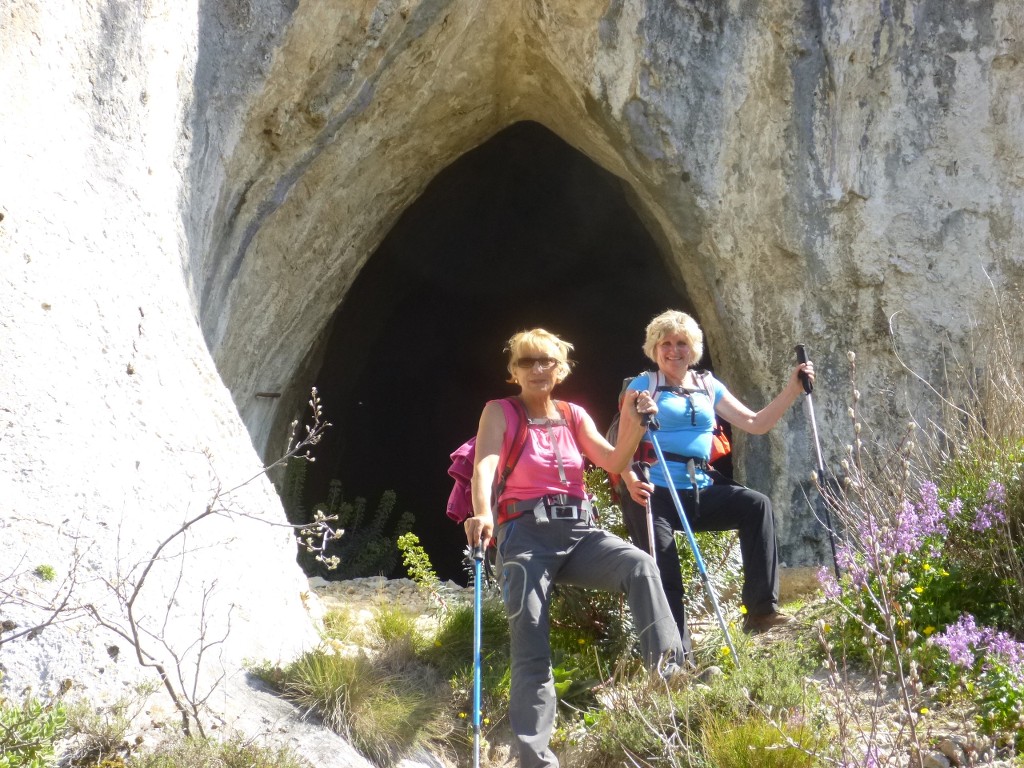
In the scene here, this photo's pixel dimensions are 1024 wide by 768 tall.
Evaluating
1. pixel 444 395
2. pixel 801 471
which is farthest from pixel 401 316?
pixel 801 471

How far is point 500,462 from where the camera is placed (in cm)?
402

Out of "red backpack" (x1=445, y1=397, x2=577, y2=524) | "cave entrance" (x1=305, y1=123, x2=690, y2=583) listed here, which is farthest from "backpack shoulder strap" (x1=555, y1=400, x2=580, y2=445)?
"cave entrance" (x1=305, y1=123, x2=690, y2=583)

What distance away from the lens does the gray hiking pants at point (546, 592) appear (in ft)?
11.5

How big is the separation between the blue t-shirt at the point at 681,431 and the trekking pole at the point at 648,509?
1.8 inches

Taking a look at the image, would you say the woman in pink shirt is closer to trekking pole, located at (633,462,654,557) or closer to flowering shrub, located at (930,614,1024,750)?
trekking pole, located at (633,462,654,557)

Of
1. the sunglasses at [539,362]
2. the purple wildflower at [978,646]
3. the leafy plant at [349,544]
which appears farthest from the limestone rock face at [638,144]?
the purple wildflower at [978,646]

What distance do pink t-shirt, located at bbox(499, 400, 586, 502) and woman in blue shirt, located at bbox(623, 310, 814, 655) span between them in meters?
0.42

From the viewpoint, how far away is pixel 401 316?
1234 cm

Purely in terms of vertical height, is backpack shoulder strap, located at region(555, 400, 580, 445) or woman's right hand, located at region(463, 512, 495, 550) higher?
backpack shoulder strap, located at region(555, 400, 580, 445)

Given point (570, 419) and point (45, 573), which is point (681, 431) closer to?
point (570, 419)

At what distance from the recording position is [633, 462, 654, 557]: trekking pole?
4219 mm

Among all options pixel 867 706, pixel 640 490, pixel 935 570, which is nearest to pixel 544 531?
pixel 640 490

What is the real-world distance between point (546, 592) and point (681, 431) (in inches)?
42.4

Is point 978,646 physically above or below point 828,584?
below
